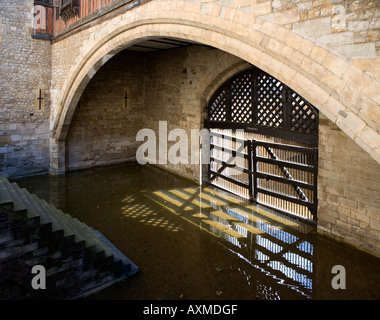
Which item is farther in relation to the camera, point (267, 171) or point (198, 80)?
point (198, 80)

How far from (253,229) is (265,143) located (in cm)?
160

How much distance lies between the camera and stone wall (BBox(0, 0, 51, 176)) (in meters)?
7.36

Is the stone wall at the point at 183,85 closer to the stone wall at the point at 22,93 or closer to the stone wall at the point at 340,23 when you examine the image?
the stone wall at the point at 22,93

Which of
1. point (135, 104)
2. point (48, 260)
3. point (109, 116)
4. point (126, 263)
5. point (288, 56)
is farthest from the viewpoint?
point (135, 104)

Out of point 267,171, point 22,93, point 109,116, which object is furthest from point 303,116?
point 22,93

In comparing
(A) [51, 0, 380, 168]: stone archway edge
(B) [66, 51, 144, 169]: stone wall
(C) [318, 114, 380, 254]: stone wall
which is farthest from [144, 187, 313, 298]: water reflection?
(B) [66, 51, 144, 169]: stone wall

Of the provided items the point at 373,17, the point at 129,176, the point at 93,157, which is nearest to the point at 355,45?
the point at 373,17

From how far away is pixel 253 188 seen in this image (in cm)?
612

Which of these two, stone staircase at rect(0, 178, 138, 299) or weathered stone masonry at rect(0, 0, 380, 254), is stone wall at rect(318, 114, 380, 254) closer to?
weathered stone masonry at rect(0, 0, 380, 254)

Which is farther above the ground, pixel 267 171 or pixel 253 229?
pixel 267 171

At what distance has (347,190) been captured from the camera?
14.2ft

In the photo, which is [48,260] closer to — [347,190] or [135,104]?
[347,190]

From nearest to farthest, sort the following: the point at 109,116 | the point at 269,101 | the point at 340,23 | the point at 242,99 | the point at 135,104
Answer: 1. the point at 340,23
2. the point at 269,101
3. the point at 242,99
4. the point at 109,116
5. the point at 135,104

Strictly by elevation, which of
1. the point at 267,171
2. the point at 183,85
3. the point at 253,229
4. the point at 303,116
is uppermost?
the point at 183,85
